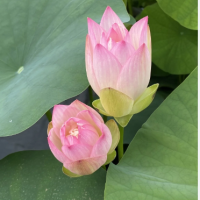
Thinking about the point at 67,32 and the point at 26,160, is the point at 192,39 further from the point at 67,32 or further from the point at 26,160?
the point at 26,160

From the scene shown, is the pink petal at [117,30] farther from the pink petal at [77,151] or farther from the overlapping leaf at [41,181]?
the overlapping leaf at [41,181]

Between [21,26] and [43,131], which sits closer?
[21,26]

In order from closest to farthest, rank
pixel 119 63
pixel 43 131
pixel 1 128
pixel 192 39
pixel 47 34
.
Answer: pixel 119 63, pixel 1 128, pixel 47 34, pixel 192 39, pixel 43 131

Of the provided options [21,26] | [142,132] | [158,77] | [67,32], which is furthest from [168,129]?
[158,77]

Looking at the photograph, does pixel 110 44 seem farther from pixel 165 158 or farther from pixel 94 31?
pixel 165 158

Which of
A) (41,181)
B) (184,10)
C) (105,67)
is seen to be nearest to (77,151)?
(105,67)

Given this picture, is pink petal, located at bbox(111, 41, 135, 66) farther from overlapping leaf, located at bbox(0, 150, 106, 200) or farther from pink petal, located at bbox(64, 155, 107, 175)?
overlapping leaf, located at bbox(0, 150, 106, 200)
